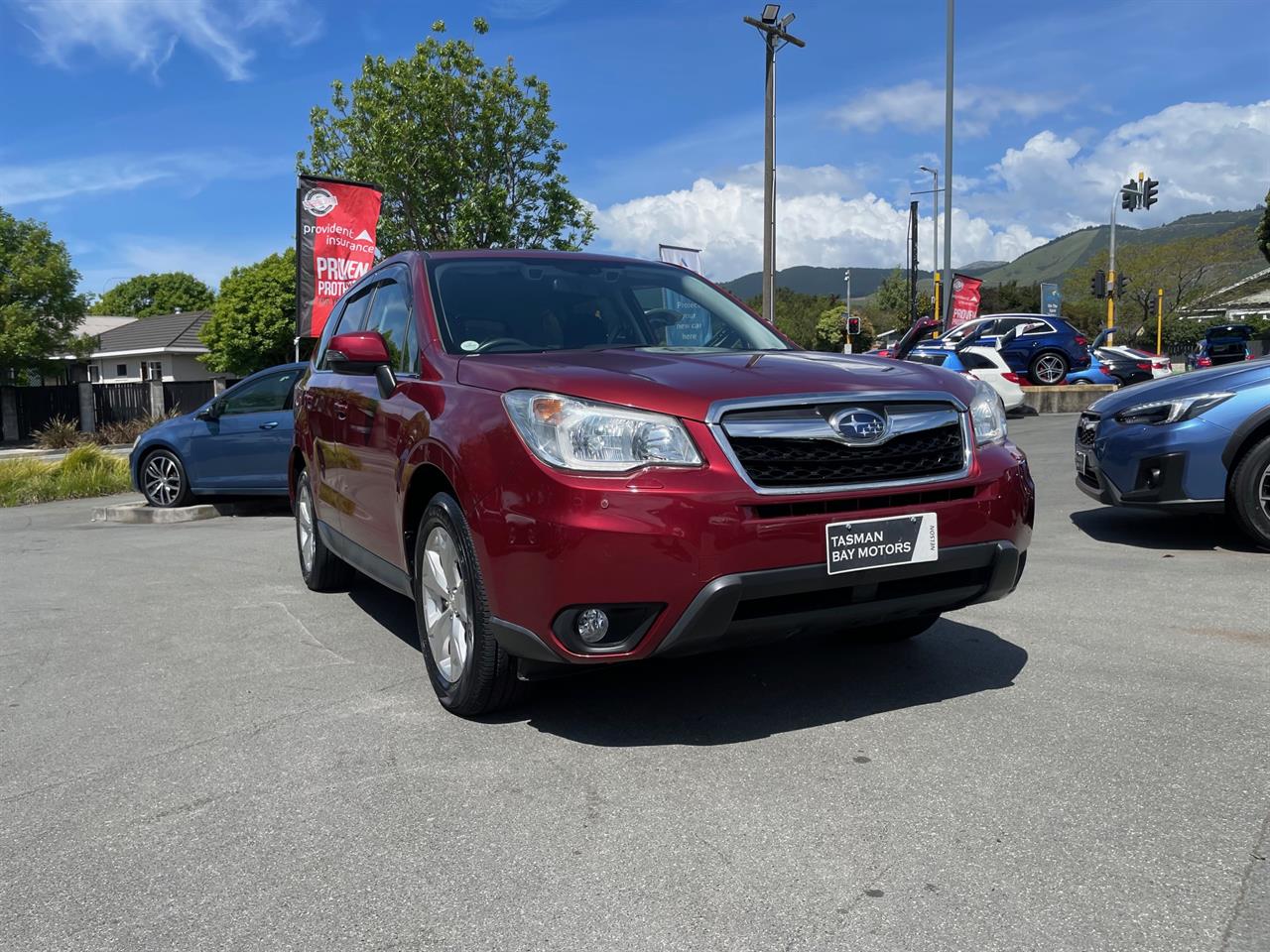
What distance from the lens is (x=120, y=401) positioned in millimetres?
34781

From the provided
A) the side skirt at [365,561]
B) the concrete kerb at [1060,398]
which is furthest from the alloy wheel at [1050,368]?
the side skirt at [365,561]

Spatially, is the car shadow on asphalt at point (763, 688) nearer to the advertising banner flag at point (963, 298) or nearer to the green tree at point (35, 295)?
the advertising banner flag at point (963, 298)

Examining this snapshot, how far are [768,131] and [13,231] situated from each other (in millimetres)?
32214

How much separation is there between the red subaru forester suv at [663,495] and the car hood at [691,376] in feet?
0.03

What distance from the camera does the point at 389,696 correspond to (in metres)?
4.17

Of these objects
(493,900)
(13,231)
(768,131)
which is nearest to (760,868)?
(493,900)

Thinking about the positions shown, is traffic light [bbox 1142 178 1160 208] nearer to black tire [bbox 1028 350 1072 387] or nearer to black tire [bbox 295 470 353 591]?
black tire [bbox 1028 350 1072 387]

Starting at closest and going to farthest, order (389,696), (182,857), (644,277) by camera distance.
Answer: (182,857), (389,696), (644,277)

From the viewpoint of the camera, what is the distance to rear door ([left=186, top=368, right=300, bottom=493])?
427 inches

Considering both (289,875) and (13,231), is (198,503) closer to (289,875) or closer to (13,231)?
(289,875)

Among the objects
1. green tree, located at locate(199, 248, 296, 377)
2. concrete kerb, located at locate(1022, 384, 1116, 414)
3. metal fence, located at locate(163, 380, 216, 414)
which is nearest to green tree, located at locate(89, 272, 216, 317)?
green tree, located at locate(199, 248, 296, 377)

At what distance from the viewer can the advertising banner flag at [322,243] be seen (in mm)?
15031

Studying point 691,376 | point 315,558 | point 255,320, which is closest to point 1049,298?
point 315,558

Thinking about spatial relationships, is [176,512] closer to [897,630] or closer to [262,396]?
[262,396]
